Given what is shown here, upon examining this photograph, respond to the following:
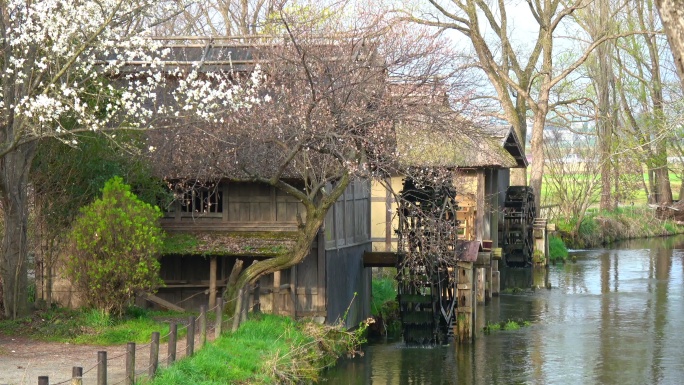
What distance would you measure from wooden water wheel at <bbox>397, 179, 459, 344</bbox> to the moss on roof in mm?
2729

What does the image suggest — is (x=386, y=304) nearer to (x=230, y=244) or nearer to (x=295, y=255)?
(x=230, y=244)

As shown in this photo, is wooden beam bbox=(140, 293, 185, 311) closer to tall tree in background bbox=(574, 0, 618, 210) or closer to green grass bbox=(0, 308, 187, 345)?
green grass bbox=(0, 308, 187, 345)

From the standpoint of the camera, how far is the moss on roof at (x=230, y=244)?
1702 centimetres

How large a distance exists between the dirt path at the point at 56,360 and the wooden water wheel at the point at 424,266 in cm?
585

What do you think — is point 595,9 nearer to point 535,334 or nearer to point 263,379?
point 535,334

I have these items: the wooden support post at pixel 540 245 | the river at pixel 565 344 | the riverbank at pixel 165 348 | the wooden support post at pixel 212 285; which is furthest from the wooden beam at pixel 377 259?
the wooden support post at pixel 540 245

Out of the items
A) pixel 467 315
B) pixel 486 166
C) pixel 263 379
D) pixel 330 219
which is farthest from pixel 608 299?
pixel 263 379

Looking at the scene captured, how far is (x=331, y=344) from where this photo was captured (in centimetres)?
1714

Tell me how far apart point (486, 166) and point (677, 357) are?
9.74 meters

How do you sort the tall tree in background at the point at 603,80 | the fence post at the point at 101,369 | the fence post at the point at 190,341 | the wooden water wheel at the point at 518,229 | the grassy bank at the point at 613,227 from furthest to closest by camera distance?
the grassy bank at the point at 613,227, the tall tree in background at the point at 603,80, the wooden water wheel at the point at 518,229, the fence post at the point at 190,341, the fence post at the point at 101,369

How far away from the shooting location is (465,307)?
2031 cm

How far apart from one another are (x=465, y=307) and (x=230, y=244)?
18.2ft

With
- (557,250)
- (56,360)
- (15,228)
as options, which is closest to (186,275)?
(15,228)

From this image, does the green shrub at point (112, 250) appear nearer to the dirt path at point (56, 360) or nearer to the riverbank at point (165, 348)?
the riverbank at point (165, 348)
